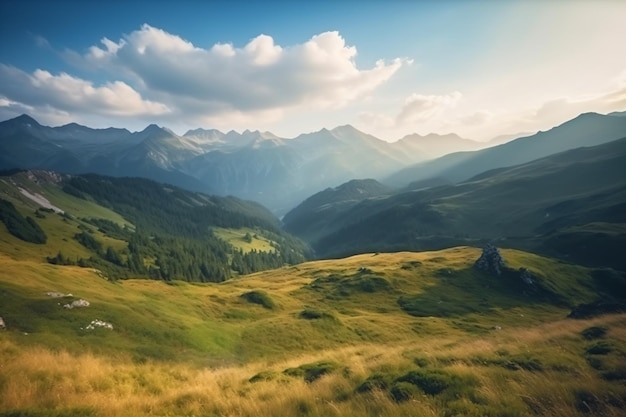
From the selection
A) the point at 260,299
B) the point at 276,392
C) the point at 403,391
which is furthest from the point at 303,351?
the point at 403,391

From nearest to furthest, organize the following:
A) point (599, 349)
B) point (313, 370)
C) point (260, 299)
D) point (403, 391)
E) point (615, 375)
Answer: point (403, 391) < point (615, 375) < point (599, 349) < point (313, 370) < point (260, 299)

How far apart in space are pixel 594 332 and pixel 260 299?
202 ft

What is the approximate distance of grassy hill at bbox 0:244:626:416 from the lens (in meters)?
12.4

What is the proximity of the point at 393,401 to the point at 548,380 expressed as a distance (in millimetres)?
5619

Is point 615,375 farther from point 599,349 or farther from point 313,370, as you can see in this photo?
point 313,370

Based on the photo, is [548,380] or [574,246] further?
[574,246]

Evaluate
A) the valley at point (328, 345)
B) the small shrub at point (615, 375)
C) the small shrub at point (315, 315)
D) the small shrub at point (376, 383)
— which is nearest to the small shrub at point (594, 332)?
the valley at point (328, 345)

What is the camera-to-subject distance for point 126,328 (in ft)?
136

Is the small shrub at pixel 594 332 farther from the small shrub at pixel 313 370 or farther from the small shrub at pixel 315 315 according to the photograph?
the small shrub at pixel 315 315

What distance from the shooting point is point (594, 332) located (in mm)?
24125

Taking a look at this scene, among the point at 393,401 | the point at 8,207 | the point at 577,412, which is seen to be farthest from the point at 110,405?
the point at 8,207

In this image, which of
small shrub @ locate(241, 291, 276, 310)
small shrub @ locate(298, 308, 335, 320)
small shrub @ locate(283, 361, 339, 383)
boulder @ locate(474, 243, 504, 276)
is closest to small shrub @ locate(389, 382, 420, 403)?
small shrub @ locate(283, 361, 339, 383)

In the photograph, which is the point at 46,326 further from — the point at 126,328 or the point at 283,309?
the point at 283,309

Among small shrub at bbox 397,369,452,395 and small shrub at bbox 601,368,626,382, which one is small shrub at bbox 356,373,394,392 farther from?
small shrub at bbox 601,368,626,382
